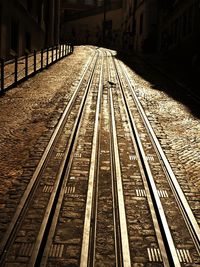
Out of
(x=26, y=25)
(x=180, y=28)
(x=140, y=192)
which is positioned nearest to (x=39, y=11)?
(x=26, y=25)

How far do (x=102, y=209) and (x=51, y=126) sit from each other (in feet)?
14.9

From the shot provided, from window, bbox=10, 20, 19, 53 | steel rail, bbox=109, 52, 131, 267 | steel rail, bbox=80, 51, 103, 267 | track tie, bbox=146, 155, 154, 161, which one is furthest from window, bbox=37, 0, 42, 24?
track tie, bbox=146, 155, 154, 161

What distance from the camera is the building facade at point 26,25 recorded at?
2159 centimetres

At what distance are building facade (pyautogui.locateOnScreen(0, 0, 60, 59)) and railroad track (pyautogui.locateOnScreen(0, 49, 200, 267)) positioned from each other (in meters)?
14.3

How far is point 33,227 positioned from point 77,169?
2.08m

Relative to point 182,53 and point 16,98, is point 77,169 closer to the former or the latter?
point 16,98

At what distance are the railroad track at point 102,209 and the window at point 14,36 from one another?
16.4m

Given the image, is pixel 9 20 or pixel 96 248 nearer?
pixel 96 248

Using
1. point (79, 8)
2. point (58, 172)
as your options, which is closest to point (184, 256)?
point (58, 172)

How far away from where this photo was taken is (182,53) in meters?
24.9

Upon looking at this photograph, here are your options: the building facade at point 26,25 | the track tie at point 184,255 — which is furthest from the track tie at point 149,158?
the building facade at point 26,25

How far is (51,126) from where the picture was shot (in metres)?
9.49

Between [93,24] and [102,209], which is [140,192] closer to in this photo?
[102,209]

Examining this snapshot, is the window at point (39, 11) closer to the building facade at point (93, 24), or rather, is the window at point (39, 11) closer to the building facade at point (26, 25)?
the building facade at point (26, 25)
